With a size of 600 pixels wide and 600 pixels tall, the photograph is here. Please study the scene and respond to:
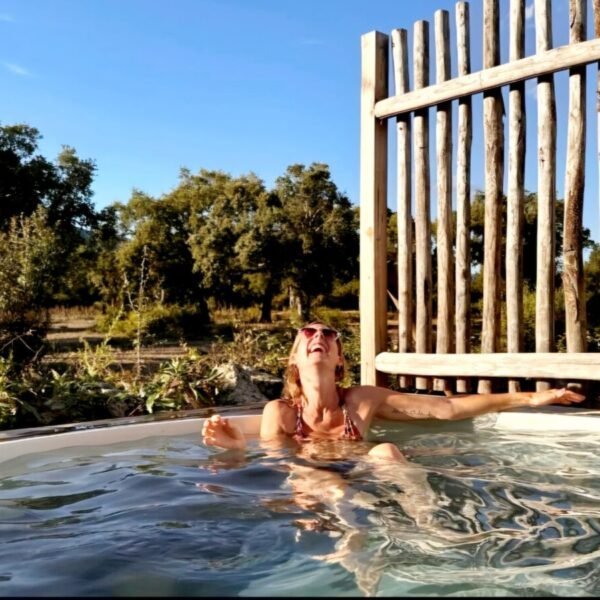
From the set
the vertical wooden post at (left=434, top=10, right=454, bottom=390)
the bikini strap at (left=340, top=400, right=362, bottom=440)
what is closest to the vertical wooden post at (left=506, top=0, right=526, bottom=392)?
the vertical wooden post at (left=434, top=10, right=454, bottom=390)

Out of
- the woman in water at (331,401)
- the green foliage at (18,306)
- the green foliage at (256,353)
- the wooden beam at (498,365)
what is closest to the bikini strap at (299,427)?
the woman in water at (331,401)

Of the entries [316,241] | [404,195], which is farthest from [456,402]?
[316,241]

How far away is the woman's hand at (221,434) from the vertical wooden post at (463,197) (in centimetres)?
168

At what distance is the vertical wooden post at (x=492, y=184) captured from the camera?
4.23m

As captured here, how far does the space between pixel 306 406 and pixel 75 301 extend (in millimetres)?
23172

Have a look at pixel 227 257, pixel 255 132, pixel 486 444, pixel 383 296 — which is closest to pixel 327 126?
pixel 255 132

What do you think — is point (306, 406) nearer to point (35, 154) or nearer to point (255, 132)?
point (255, 132)

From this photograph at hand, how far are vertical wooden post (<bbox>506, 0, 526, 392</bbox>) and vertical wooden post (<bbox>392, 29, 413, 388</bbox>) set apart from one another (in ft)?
2.43

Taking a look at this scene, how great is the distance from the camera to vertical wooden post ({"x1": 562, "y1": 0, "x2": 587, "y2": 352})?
3926 millimetres

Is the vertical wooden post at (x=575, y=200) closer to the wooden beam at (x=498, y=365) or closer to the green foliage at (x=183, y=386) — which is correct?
the wooden beam at (x=498, y=365)

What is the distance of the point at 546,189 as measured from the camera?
4031 millimetres

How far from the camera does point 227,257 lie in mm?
23656

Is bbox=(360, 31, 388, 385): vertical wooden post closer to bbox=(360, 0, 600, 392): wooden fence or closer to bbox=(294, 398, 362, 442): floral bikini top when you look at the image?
bbox=(360, 0, 600, 392): wooden fence

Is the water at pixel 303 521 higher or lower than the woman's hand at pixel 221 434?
lower
